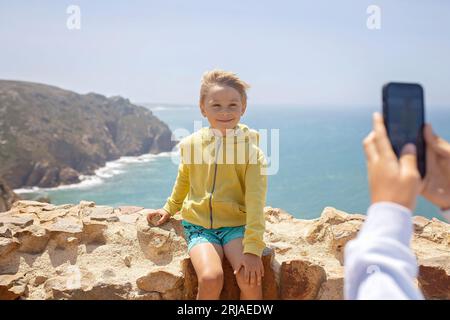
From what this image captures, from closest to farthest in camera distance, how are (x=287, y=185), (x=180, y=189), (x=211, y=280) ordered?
(x=211, y=280) < (x=180, y=189) < (x=287, y=185)

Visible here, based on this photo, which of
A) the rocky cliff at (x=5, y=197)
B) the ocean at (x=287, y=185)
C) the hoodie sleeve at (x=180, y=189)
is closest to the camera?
the hoodie sleeve at (x=180, y=189)

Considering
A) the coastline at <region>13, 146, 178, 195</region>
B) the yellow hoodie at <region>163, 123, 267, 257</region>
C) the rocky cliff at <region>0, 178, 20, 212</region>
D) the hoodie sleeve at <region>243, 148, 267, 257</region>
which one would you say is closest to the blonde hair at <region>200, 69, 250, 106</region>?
the yellow hoodie at <region>163, 123, 267, 257</region>

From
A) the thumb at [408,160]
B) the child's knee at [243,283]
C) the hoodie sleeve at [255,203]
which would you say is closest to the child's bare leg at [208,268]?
the child's knee at [243,283]

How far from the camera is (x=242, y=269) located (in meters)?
2.66

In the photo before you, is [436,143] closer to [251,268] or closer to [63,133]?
[251,268]

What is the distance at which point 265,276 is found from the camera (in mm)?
2947

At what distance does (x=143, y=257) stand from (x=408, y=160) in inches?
106

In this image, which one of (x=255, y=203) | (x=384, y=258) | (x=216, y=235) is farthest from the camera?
(x=216, y=235)

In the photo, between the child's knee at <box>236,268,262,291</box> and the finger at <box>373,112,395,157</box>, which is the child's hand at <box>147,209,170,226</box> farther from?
the finger at <box>373,112,395,157</box>

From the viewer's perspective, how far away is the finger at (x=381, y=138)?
110 cm

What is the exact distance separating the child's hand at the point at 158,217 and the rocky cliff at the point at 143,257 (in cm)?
6

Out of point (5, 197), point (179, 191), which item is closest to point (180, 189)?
point (179, 191)

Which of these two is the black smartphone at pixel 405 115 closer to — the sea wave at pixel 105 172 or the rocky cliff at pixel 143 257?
the rocky cliff at pixel 143 257

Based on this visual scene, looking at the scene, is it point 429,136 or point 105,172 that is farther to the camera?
point 105,172
